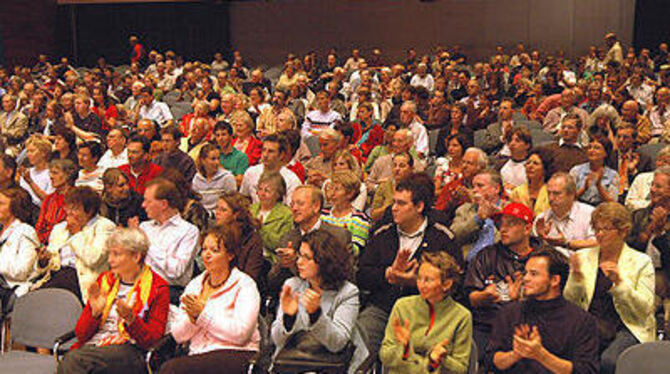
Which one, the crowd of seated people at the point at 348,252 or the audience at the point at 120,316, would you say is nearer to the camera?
Result: the crowd of seated people at the point at 348,252

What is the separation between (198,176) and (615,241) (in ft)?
11.4

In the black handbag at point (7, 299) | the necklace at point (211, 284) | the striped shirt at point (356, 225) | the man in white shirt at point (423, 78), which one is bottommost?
the black handbag at point (7, 299)

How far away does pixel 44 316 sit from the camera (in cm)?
390

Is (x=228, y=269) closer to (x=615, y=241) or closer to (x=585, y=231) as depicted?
(x=615, y=241)

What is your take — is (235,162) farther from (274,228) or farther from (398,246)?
(398,246)

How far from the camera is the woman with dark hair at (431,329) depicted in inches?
127

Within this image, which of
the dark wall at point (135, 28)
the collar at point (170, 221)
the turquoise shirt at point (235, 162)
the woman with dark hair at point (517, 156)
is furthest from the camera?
the dark wall at point (135, 28)

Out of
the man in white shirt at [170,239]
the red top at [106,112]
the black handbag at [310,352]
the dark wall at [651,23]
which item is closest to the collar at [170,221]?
the man in white shirt at [170,239]

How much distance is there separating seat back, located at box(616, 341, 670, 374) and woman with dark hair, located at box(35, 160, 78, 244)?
3683mm

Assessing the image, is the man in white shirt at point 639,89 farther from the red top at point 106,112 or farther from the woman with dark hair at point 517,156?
the red top at point 106,112

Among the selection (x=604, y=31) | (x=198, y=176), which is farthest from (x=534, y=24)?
(x=198, y=176)

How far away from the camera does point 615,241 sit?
→ 12.1 ft

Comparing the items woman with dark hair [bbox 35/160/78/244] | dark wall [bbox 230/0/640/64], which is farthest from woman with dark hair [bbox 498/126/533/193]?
dark wall [bbox 230/0/640/64]

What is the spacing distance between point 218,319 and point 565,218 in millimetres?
2218
